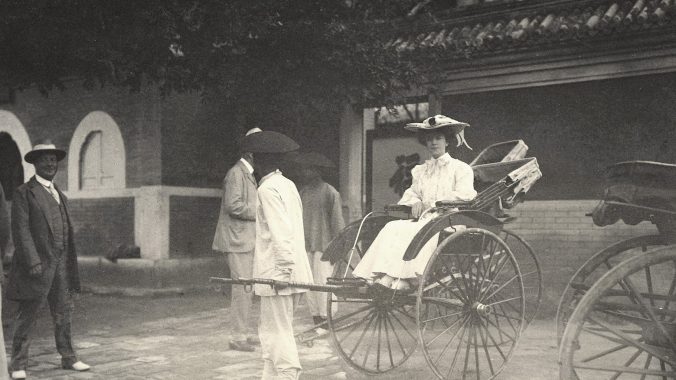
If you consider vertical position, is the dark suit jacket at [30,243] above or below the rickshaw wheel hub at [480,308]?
above

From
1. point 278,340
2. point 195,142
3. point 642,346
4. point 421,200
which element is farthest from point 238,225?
point 195,142

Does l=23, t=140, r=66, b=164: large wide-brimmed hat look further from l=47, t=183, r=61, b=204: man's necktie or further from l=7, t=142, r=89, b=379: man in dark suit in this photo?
l=47, t=183, r=61, b=204: man's necktie

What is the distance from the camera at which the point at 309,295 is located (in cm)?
796

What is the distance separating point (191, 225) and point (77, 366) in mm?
6102

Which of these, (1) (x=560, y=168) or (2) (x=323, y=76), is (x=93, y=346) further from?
(1) (x=560, y=168)

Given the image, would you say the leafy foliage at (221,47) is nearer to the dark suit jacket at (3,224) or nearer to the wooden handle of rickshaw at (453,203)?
the dark suit jacket at (3,224)

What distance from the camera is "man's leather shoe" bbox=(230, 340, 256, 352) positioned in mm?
6676

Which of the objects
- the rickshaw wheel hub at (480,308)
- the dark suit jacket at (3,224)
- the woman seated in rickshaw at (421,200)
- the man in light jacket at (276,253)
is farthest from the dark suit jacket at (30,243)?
the rickshaw wheel hub at (480,308)

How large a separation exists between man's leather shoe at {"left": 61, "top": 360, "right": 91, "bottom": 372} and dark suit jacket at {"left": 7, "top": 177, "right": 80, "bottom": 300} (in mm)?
647

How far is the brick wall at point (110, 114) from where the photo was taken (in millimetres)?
11562

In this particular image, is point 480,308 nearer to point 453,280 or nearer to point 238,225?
point 453,280

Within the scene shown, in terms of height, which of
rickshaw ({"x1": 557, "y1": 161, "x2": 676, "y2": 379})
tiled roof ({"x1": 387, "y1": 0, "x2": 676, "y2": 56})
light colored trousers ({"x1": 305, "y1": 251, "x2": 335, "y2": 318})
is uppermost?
tiled roof ({"x1": 387, "y1": 0, "x2": 676, "y2": 56})

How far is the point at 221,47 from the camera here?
27.0 feet

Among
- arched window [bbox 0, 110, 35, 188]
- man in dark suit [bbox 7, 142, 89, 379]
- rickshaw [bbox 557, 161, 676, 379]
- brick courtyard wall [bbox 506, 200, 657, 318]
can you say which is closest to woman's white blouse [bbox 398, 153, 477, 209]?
rickshaw [bbox 557, 161, 676, 379]
